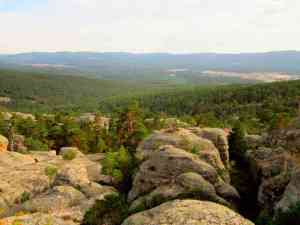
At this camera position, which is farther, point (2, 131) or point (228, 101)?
point (228, 101)

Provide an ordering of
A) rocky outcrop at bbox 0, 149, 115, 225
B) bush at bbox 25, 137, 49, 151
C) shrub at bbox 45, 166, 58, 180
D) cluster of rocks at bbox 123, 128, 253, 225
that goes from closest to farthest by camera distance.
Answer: cluster of rocks at bbox 123, 128, 253, 225 → rocky outcrop at bbox 0, 149, 115, 225 → shrub at bbox 45, 166, 58, 180 → bush at bbox 25, 137, 49, 151

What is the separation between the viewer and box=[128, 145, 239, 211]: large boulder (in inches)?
826

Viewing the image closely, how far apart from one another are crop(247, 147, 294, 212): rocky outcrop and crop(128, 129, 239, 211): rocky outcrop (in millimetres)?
2118

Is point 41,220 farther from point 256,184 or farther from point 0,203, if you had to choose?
point 256,184

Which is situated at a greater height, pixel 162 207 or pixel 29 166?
pixel 162 207

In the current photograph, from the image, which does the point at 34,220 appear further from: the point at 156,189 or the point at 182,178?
the point at 182,178

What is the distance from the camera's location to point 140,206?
19906mm

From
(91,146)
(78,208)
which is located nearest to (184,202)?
(78,208)

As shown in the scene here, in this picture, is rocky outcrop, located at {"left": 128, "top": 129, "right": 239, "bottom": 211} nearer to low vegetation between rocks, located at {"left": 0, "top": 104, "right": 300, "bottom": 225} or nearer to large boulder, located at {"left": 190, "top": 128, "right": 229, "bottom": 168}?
low vegetation between rocks, located at {"left": 0, "top": 104, "right": 300, "bottom": 225}

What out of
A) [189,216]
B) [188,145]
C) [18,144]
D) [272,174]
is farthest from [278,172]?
[18,144]

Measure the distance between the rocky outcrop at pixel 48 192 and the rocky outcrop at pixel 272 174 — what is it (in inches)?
439

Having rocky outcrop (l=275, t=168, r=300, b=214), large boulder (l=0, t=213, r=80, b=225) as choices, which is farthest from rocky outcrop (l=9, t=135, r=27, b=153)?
rocky outcrop (l=275, t=168, r=300, b=214)

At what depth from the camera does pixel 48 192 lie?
27.3 m

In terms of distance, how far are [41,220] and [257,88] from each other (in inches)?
6155
